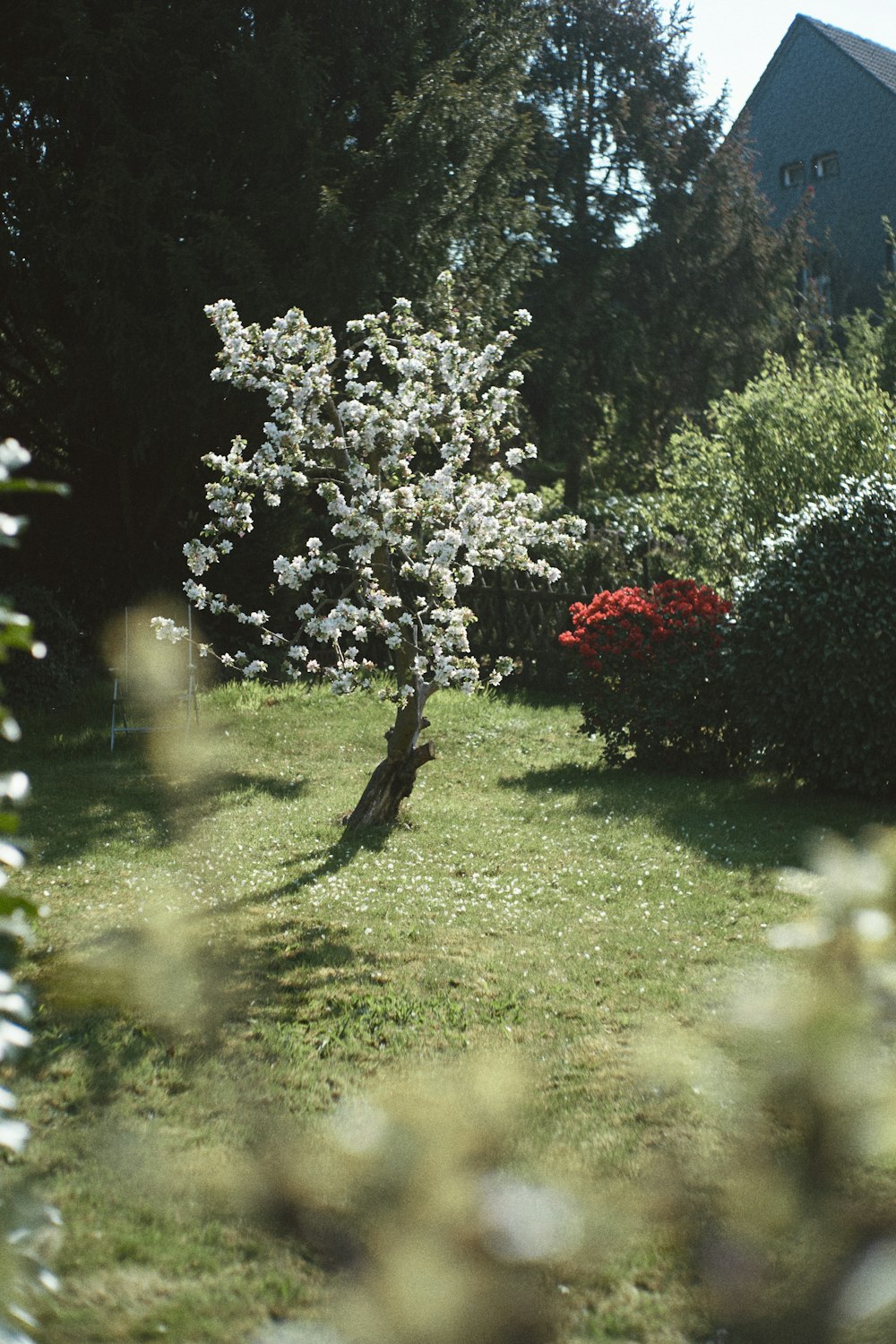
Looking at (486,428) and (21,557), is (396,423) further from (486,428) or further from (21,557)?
(21,557)

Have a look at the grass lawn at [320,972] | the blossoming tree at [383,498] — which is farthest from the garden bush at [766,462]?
the blossoming tree at [383,498]

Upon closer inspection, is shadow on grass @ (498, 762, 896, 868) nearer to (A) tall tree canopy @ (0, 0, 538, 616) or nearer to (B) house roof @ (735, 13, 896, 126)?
(A) tall tree canopy @ (0, 0, 538, 616)

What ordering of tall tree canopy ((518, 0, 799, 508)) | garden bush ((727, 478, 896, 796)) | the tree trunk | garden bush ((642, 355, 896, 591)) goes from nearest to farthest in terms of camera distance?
1. the tree trunk
2. garden bush ((727, 478, 896, 796))
3. garden bush ((642, 355, 896, 591))
4. tall tree canopy ((518, 0, 799, 508))

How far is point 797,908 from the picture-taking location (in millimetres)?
6395

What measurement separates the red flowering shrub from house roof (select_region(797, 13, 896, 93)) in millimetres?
23018

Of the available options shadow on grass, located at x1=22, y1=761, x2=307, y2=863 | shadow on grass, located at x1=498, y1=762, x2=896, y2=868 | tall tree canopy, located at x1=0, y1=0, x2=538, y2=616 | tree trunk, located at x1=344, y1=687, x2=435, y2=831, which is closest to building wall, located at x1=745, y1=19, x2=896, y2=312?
tall tree canopy, located at x1=0, y1=0, x2=538, y2=616

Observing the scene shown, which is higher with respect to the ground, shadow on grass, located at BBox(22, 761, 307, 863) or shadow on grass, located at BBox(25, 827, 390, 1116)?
shadow on grass, located at BBox(22, 761, 307, 863)

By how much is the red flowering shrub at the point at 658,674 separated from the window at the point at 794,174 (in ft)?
79.3

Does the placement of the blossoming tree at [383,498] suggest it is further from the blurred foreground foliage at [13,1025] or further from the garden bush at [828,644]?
the blurred foreground foliage at [13,1025]

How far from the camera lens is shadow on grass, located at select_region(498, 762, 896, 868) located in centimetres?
782

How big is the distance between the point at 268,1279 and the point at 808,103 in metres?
32.6

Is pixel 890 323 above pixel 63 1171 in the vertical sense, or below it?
above

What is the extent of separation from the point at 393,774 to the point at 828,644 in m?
3.41

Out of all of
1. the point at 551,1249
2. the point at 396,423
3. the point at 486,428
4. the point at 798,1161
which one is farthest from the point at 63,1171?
the point at 486,428
